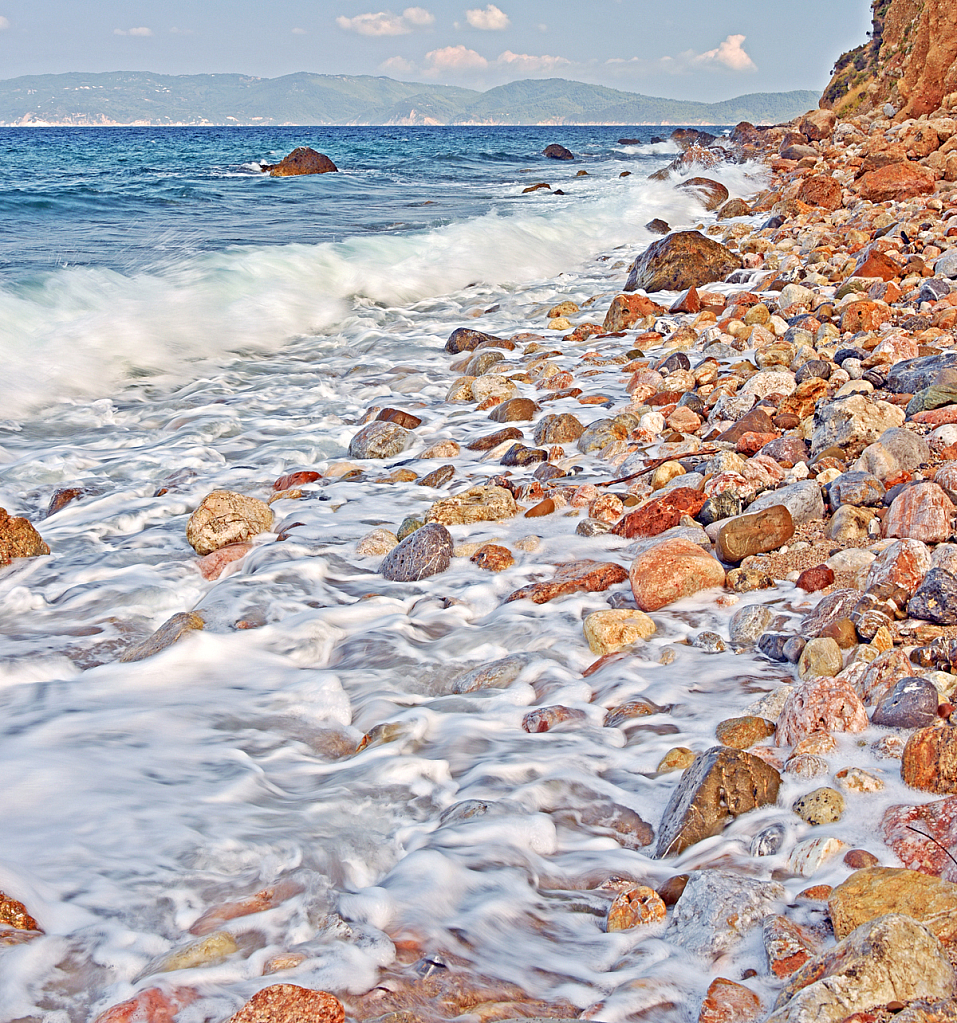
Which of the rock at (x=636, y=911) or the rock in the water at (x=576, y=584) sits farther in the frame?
the rock in the water at (x=576, y=584)

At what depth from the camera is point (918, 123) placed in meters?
14.3

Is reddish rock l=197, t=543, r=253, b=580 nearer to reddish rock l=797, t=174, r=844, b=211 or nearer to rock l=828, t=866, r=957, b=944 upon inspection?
rock l=828, t=866, r=957, b=944

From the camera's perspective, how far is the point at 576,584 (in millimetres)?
3078

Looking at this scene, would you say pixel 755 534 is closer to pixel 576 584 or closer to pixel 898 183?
pixel 576 584

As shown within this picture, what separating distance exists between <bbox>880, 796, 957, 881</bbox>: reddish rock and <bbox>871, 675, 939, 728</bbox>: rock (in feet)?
0.90

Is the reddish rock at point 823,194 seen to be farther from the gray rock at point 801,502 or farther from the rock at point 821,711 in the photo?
the rock at point 821,711

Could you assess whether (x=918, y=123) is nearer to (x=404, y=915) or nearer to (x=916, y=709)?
(x=916, y=709)

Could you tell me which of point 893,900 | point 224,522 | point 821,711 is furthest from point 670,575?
point 224,522

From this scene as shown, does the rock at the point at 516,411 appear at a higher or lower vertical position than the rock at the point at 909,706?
higher

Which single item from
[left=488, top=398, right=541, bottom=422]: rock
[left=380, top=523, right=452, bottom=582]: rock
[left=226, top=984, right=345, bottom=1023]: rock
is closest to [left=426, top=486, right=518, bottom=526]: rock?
[left=380, top=523, right=452, bottom=582]: rock

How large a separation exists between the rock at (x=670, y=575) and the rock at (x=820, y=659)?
2.01 feet

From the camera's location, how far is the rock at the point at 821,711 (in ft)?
6.39

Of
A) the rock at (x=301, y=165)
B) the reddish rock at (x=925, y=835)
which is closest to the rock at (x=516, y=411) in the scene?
the reddish rock at (x=925, y=835)

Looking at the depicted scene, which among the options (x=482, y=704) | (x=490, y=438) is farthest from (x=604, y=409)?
(x=482, y=704)
